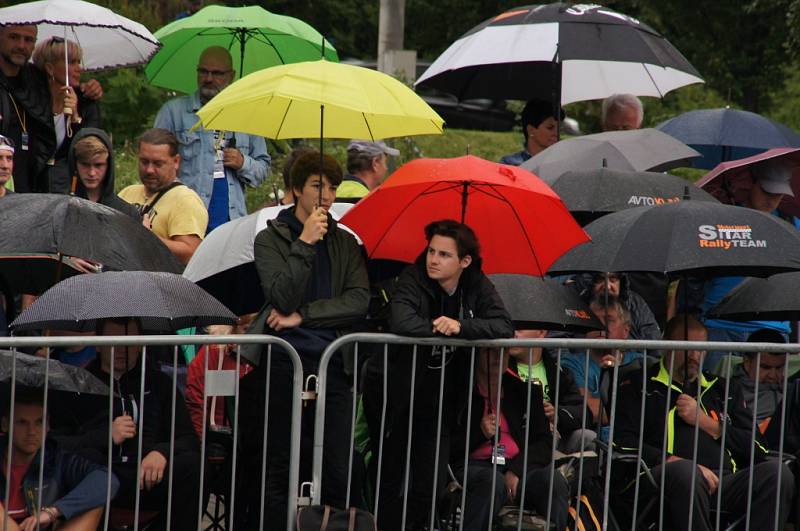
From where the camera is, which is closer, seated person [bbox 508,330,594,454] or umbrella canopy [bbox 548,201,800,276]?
umbrella canopy [bbox 548,201,800,276]

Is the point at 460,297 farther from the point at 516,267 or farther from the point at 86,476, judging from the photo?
the point at 86,476

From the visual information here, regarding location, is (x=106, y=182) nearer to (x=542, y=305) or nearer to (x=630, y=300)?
(x=542, y=305)

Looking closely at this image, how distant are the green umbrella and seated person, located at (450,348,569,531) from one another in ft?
12.6

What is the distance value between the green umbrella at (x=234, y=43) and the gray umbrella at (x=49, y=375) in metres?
4.35

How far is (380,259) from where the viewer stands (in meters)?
8.16

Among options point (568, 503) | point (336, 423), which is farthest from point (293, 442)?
point (568, 503)

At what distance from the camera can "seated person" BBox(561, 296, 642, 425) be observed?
27.0ft

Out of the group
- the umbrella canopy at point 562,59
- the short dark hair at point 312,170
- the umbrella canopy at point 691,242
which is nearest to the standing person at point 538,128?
the umbrella canopy at point 562,59

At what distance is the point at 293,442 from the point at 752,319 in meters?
2.78

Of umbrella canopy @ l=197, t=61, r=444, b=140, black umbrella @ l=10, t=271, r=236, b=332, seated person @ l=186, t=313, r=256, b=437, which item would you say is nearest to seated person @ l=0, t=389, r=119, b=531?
black umbrella @ l=10, t=271, r=236, b=332

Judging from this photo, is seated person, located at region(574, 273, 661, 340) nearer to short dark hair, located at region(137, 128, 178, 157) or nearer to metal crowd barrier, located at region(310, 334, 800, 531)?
metal crowd barrier, located at region(310, 334, 800, 531)

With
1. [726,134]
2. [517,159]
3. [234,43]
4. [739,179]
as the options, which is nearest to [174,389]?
[739,179]

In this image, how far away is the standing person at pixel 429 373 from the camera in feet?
23.5

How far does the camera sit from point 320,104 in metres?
7.80
